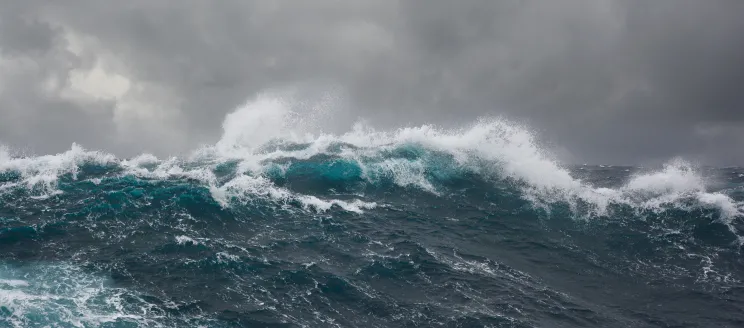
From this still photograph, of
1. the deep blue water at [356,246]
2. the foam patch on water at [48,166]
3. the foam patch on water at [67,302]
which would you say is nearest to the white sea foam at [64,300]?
the foam patch on water at [67,302]

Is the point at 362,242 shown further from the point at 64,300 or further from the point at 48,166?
the point at 48,166

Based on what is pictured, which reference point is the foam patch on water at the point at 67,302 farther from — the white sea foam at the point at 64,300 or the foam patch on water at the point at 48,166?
the foam patch on water at the point at 48,166

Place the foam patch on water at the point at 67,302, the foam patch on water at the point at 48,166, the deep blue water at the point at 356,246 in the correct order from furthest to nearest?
the foam patch on water at the point at 48,166
the deep blue water at the point at 356,246
the foam patch on water at the point at 67,302

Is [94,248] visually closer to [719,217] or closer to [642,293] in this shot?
[642,293]

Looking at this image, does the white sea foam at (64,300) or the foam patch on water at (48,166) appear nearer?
the white sea foam at (64,300)

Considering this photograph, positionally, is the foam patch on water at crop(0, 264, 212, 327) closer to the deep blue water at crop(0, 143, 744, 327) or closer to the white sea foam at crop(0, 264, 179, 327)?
the white sea foam at crop(0, 264, 179, 327)

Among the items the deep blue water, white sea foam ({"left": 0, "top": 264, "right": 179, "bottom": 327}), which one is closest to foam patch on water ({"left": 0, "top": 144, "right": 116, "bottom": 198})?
the deep blue water
